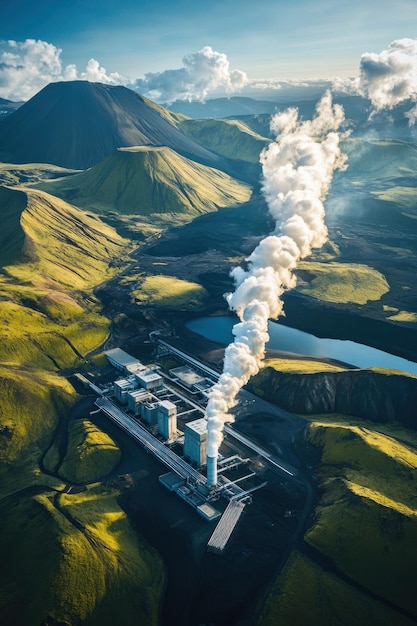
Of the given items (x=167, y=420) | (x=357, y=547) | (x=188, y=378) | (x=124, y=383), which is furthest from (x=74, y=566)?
(x=188, y=378)

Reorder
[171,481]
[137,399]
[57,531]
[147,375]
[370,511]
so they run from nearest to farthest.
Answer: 1. [57,531]
2. [370,511]
3. [171,481]
4. [137,399]
5. [147,375]

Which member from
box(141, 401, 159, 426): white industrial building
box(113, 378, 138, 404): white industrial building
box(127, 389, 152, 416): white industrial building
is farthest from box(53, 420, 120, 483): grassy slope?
box(113, 378, 138, 404): white industrial building

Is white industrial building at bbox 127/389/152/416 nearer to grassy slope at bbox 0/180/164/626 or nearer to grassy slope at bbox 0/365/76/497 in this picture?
grassy slope at bbox 0/180/164/626

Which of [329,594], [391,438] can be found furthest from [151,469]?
[391,438]

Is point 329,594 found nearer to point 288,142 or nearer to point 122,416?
point 122,416

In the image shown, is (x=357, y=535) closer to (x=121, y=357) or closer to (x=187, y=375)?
(x=187, y=375)
